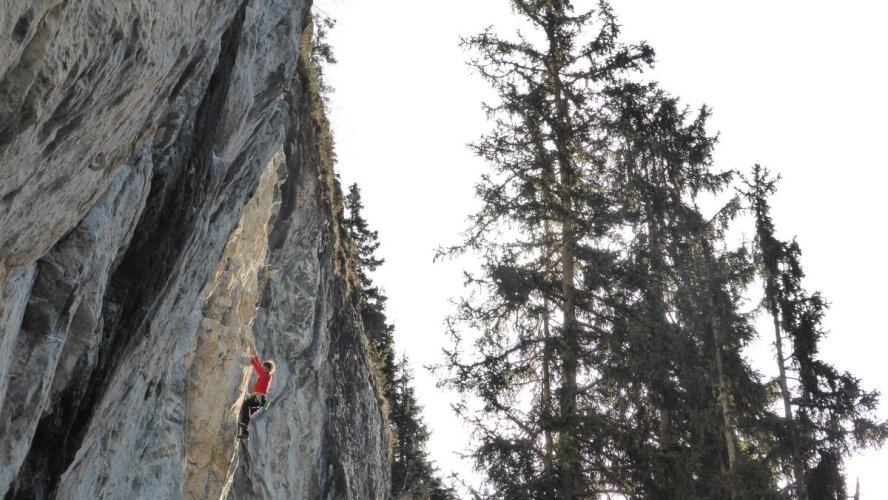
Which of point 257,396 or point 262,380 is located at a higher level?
point 262,380

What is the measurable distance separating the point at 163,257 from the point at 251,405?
235 inches

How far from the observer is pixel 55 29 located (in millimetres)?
4828

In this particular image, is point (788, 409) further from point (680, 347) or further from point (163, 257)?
point (163, 257)

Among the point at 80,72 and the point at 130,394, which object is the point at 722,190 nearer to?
the point at 130,394

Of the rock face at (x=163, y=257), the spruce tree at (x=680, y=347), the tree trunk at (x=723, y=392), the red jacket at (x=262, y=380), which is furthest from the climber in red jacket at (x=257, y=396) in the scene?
the tree trunk at (x=723, y=392)

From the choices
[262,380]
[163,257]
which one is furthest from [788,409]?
[163,257]

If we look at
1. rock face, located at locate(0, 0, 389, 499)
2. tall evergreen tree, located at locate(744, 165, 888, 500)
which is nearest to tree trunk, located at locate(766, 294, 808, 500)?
tall evergreen tree, located at locate(744, 165, 888, 500)

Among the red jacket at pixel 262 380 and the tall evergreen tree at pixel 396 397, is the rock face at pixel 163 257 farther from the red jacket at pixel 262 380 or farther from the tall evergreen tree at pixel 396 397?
the tall evergreen tree at pixel 396 397

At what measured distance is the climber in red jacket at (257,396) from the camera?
14.2m

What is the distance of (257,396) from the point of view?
14.5 meters

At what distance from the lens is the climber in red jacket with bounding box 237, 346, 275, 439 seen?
14.2 metres

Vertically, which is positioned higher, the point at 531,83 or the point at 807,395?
the point at 531,83

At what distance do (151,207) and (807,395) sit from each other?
13917mm

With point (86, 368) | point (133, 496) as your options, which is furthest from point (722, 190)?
point (86, 368)
